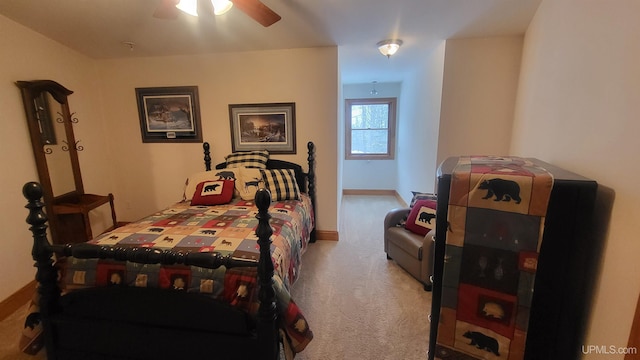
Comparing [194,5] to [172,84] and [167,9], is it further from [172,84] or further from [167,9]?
[172,84]

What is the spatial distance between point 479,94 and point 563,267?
233cm

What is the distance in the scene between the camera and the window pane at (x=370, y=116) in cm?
533

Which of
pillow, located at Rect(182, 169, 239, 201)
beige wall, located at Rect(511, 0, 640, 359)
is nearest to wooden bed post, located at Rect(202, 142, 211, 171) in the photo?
pillow, located at Rect(182, 169, 239, 201)

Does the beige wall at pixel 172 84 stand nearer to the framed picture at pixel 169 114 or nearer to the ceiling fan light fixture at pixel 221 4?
the framed picture at pixel 169 114

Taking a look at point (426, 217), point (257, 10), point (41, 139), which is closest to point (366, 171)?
point (426, 217)

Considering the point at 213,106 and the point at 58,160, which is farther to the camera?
the point at 213,106

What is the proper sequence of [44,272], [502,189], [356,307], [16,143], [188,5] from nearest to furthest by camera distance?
[502,189] < [44,272] < [188,5] < [356,307] < [16,143]

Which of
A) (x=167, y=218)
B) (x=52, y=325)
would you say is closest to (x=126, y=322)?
(x=52, y=325)

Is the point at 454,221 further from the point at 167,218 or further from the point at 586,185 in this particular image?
the point at 167,218

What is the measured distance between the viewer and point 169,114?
330 cm

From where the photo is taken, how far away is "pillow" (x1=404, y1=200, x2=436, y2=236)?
2432 mm

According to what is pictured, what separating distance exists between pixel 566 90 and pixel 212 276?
2.17 m

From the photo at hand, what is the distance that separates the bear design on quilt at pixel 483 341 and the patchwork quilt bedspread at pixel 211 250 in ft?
2.49

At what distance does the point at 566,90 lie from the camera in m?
1.43
